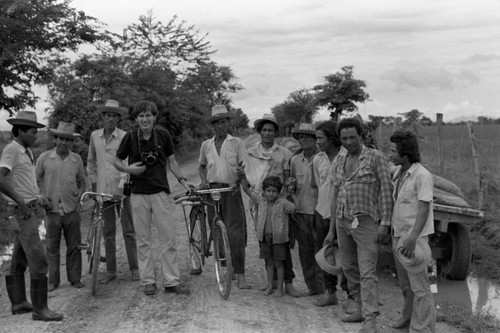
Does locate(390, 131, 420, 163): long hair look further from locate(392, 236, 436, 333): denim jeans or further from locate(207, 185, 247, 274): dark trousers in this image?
locate(207, 185, 247, 274): dark trousers

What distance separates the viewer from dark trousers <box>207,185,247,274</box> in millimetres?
6758

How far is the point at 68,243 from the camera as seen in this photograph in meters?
6.85

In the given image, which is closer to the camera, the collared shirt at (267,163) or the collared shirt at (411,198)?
the collared shirt at (411,198)

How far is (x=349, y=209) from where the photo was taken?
5215 mm

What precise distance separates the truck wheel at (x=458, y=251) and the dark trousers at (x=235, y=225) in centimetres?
311

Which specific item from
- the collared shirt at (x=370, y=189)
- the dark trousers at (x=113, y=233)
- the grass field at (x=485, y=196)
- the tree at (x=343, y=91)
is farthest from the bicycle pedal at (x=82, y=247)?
the tree at (x=343, y=91)

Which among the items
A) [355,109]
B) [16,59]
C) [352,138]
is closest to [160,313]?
[352,138]

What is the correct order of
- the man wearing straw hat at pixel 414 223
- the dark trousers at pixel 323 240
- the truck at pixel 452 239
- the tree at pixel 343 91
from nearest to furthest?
the man wearing straw hat at pixel 414 223
the dark trousers at pixel 323 240
the truck at pixel 452 239
the tree at pixel 343 91

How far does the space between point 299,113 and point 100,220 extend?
46.1 metres

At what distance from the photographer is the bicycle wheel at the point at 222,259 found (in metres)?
6.10

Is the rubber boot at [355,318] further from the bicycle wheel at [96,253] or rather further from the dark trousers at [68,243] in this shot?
the dark trousers at [68,243]

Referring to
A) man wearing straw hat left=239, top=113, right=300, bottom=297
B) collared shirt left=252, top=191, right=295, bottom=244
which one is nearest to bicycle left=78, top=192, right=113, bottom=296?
man wearing straw hat left=239, top=113, right=300, bottom=297

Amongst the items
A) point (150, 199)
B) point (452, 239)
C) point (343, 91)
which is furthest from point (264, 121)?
point (343, 91)

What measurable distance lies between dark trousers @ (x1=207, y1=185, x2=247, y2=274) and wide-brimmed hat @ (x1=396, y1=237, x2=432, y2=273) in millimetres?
2263
